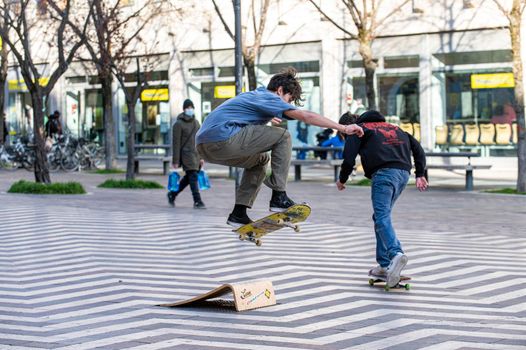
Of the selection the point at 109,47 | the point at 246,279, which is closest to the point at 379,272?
the point at 246,279

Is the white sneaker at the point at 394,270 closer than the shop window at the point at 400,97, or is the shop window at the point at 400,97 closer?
the white sneaker at the point at 394,270

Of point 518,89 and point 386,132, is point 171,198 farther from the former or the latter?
point 386,132

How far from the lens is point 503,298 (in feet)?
30.6

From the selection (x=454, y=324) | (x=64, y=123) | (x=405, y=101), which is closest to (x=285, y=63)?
(x=405, y=101)

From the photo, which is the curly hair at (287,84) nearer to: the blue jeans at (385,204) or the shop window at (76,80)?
the blue jeans at (385,204)

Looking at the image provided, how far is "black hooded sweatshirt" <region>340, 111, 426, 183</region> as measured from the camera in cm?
1041

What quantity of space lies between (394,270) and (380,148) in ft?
4.05

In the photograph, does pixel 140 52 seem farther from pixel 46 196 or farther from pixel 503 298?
pixel 503 298

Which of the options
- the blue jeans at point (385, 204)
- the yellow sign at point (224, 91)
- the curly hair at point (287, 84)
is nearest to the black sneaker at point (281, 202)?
the curly hair at point (287, 84)

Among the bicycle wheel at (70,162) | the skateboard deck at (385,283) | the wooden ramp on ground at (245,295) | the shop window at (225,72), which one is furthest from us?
the shop window at (225,72)

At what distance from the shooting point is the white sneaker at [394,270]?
32.2ft

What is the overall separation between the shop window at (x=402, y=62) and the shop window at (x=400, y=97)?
36 cm

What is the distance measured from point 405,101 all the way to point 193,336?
1038 inches

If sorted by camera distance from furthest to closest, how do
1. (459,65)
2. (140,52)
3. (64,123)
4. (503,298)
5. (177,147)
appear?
(64,123) < (140,52) < (459,65) < (177,147) < (503,298)
